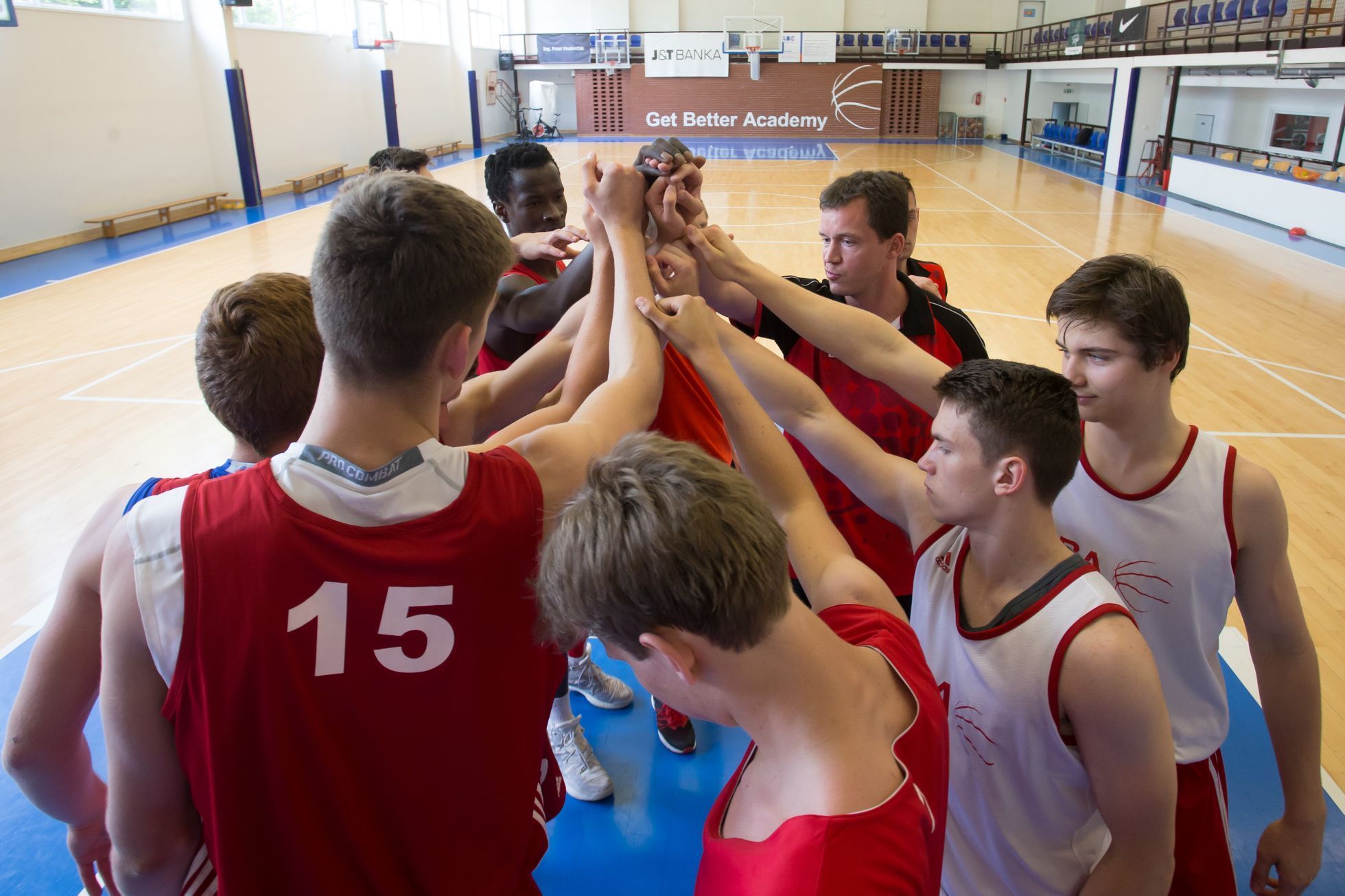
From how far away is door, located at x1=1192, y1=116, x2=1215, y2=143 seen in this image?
20.4m

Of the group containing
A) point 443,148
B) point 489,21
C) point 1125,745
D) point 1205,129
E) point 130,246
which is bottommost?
point 130,246

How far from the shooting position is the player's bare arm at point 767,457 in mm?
1600

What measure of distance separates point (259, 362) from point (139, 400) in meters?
6.37

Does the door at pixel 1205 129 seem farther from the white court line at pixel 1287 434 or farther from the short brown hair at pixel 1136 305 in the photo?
the short brown hair at pixel 1136 305

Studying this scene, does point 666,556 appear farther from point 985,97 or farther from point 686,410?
point 985,97

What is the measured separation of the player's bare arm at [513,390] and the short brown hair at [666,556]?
111 centimetres

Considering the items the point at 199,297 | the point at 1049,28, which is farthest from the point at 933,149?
the point at 199,297

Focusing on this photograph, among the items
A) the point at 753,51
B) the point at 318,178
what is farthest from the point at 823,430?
the point at 753,51

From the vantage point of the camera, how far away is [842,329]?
Result: 2.26 meters

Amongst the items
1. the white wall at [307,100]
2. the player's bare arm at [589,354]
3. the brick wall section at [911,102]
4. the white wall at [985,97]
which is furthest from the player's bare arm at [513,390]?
the white wall at [985,97]

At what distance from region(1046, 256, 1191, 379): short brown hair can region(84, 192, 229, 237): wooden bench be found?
1468 cm

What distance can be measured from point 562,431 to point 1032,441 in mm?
884

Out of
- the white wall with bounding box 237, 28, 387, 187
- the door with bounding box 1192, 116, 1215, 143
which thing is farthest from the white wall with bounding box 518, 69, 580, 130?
the door with bounding box 1192, 116, 1215, 143

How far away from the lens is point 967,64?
2814cm
